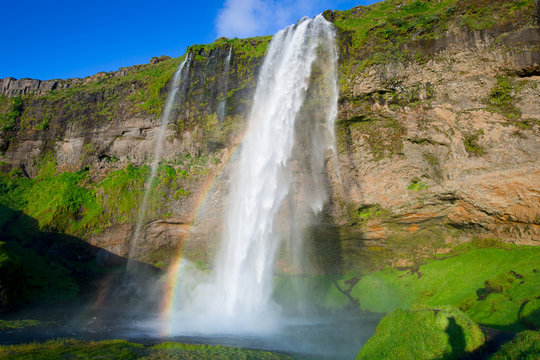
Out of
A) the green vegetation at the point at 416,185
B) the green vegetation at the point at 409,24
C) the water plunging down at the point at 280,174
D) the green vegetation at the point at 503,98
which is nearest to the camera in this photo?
the green vegetation at the point at 503,98

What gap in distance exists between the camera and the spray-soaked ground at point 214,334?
1080cm

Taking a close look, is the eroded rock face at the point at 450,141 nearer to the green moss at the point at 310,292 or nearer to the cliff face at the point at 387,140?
the cliff face at the point at 387,140

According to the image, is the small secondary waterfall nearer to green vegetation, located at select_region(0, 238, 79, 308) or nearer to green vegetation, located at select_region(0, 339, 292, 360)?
green vegetation, located at select_region(0, 238, 79, 308)

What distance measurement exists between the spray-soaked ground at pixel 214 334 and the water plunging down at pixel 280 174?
3.77 metres

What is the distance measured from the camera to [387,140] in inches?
717

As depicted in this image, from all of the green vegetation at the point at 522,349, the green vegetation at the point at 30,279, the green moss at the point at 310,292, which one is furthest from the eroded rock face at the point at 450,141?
the green vegetation at the point at 30,279

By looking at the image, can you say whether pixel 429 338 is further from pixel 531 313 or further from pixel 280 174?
pixel 280 174

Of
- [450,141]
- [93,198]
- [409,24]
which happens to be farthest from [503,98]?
[93,198]

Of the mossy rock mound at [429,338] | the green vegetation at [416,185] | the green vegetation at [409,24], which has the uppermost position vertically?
the green vegetation at [409,24]

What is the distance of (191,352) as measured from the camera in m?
9.55

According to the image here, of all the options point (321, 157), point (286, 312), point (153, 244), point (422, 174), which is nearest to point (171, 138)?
point (153, 244)

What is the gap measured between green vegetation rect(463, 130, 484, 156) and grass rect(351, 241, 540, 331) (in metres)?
5.07

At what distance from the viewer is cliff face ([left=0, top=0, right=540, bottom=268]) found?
15797 millimetres

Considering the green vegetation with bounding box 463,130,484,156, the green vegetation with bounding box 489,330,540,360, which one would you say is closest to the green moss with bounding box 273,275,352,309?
the green vegetation with bounding box 463,130,484,156
